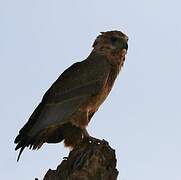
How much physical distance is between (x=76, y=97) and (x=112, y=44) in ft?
4.33

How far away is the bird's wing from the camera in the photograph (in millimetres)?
9180

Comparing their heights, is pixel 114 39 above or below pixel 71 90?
above

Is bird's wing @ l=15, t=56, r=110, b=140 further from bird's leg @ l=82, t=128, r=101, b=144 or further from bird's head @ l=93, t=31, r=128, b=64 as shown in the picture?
bird's leg @ l=82, t=128, r=101, b=144

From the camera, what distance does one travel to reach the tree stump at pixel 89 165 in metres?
6.27

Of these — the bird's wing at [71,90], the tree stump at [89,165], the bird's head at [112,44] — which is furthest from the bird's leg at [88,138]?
the bird's head at [112,44]

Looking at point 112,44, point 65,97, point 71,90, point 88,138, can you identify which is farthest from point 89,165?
point 112,44

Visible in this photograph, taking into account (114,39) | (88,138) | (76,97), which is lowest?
(88,138)

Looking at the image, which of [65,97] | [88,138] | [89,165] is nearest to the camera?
[89,165]

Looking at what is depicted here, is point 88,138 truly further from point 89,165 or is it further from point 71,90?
point 89,165

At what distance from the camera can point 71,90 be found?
992cm

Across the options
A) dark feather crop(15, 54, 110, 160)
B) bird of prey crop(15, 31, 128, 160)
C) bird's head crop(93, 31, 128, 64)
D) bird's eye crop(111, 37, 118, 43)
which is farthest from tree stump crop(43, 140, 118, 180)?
bird's eye crop(111, 37, 118, 43)

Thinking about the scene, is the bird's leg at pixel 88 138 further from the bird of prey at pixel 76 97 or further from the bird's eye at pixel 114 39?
the bird's eye at pixel 114 39

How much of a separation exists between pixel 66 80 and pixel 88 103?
693 mm

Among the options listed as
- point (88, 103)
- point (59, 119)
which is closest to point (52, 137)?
point (59, 119)
